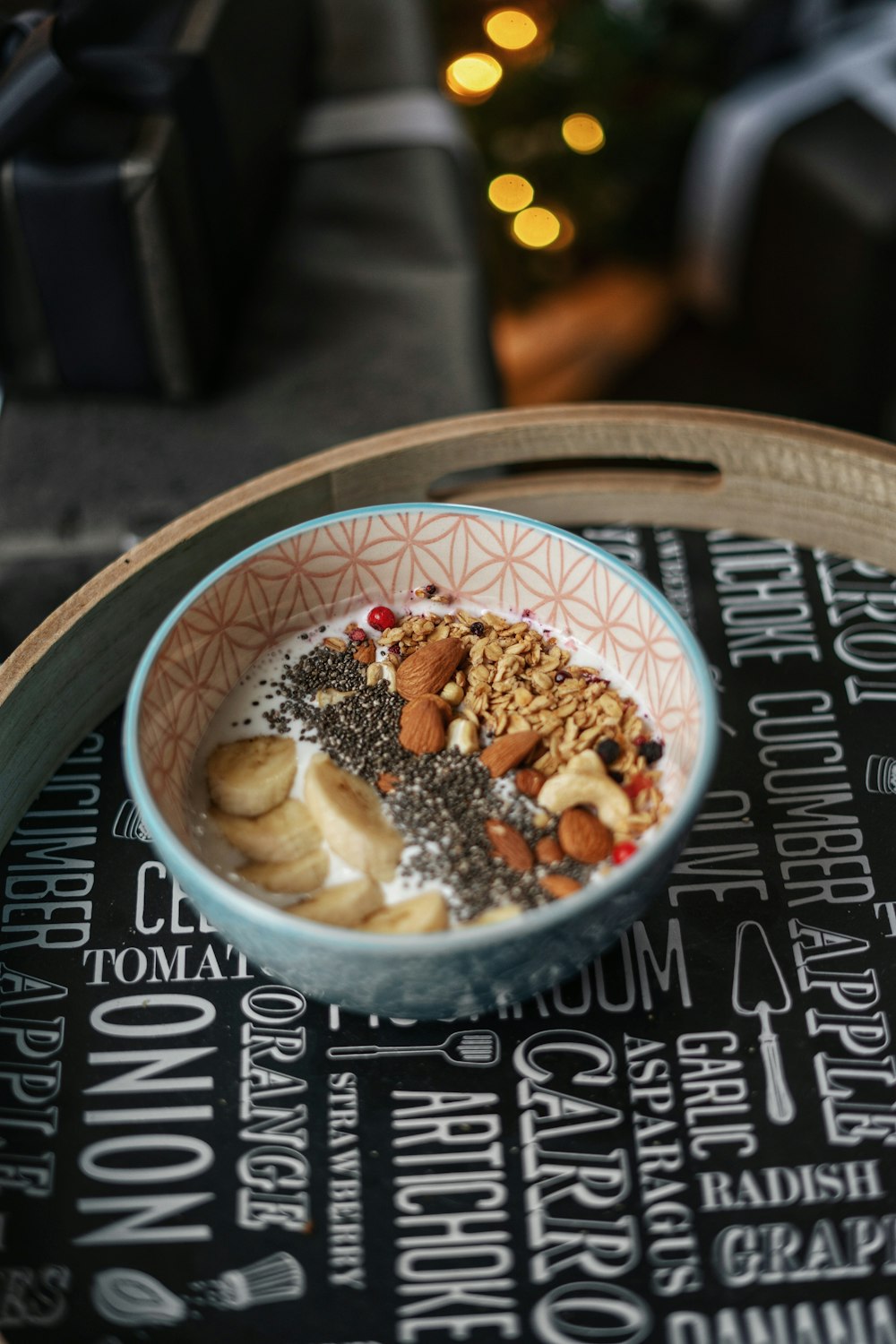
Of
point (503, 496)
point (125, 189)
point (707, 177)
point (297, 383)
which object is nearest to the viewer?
point (503, 496)

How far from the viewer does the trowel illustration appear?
59 centimetres

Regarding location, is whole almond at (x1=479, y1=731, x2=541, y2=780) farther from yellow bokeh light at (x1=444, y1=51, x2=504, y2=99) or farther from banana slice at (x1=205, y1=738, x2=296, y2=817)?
yellow bokeh light at (x1=444, y1=51, x2=504, y2=99)

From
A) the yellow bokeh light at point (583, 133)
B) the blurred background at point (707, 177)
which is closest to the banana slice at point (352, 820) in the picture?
the blurred background at point (707, 177)

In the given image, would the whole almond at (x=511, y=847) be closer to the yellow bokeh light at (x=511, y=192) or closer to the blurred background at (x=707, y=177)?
the blurred background at (x=707, y=177)

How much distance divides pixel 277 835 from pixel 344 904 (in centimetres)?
6

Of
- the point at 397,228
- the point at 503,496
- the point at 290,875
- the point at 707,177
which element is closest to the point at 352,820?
the point at 290,875

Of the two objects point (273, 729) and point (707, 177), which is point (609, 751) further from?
point (707, 177)

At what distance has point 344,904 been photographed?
1.85 ft

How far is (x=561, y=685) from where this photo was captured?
67 cm

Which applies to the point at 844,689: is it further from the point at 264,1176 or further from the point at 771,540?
the point at 264,1176

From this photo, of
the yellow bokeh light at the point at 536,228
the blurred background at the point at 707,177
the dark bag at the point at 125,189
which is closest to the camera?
the dark bag at the point at 125,189

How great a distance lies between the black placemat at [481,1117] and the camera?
1.75 ft

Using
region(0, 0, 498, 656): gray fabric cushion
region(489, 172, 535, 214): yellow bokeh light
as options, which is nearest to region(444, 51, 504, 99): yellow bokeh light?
region(489, 172, 535, 214): yellow bokeh light

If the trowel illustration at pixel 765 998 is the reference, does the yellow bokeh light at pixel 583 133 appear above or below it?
above
